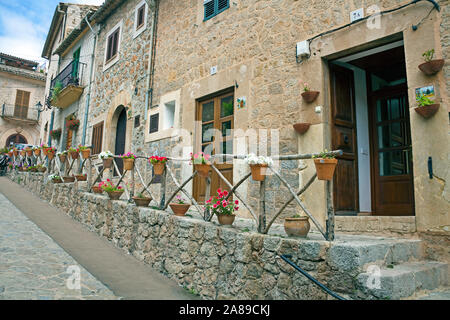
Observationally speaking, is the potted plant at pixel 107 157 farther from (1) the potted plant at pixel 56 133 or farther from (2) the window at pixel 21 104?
(2) the window at pixel 21 104

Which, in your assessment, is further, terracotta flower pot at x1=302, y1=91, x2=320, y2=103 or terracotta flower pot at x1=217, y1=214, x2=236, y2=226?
terracotta flower pot at x1=302, y1=91, x2=320, y2=103

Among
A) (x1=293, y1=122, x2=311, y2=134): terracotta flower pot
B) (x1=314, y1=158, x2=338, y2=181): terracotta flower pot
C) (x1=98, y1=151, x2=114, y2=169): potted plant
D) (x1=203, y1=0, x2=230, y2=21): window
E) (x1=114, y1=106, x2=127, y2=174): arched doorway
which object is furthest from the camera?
(x1=114, y1=106, x2=127, y2=174): arched doorway

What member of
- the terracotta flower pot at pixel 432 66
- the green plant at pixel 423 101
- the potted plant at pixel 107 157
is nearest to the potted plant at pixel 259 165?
the green plant at pixel 423 101

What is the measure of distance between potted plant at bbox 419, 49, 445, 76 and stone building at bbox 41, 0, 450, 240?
0.06m

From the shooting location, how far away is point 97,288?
151 inches

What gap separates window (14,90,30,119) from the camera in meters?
24.1

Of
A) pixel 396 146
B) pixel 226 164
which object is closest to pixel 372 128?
pixel 396 146

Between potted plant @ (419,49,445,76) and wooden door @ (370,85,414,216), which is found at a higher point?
potted plant @ (419,49,445,76)

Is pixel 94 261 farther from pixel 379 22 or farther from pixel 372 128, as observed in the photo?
pixel 379 22

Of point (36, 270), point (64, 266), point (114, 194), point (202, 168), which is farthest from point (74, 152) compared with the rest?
point (202, 168)

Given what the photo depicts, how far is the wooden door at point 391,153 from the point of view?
4734 mm

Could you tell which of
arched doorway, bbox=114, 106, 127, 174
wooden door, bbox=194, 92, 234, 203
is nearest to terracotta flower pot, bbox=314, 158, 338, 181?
wooden door, bbox=194, 92, 234, 203

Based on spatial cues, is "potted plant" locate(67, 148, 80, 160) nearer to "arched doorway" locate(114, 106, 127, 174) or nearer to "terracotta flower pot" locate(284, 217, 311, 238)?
"arched doorway" locate(114, 106, 127, 174)

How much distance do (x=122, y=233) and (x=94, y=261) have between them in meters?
0.95
